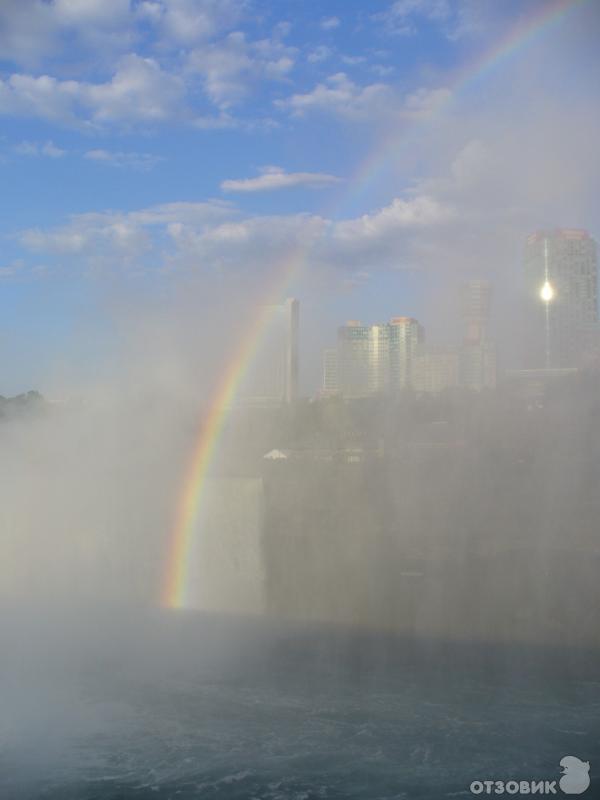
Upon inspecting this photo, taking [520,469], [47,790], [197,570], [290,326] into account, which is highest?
[290,326]

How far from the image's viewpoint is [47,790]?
15.3 feet

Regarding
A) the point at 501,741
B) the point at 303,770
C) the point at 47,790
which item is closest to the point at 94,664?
the point at 47,790

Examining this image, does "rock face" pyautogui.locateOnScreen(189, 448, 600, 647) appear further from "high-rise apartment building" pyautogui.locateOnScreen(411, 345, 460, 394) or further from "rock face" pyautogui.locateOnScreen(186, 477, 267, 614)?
"high-rise apartment building" pyautogui.locateOnScreen(411, 345, 460, 394)

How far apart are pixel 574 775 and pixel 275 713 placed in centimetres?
215

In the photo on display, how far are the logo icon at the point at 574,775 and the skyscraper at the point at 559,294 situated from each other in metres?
7.32

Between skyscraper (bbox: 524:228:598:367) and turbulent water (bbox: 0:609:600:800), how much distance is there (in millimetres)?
5698

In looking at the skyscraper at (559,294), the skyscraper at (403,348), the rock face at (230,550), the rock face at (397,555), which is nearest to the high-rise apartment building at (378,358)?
the skyscraper at (403,348)

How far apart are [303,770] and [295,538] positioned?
4.84 metres

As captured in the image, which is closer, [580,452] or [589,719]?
[589,719]

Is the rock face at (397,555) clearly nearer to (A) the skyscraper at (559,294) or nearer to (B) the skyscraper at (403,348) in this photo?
(B) the skyscraper at (403,348)

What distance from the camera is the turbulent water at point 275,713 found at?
15.6ft

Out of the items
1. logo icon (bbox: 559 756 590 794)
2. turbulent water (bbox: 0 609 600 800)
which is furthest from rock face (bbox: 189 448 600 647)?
logo icon (bbox: 559 756 590 794)

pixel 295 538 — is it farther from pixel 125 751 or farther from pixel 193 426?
pixel 125 751

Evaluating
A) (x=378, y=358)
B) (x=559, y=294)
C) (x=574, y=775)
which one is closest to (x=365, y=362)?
(x=378, y=358)
